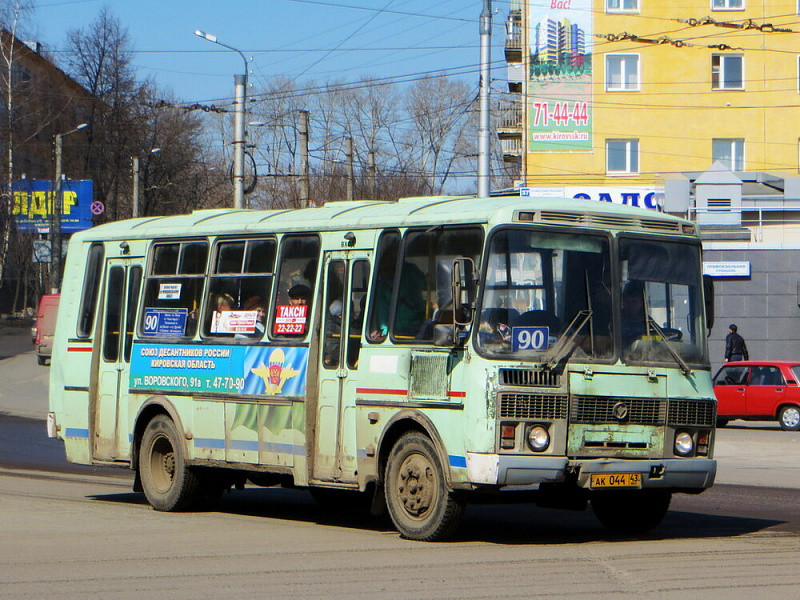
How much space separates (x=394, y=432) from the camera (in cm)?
1073

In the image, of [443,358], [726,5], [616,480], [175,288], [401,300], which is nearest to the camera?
[616,480]

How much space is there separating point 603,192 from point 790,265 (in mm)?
12814

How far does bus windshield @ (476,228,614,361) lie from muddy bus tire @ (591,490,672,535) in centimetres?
160

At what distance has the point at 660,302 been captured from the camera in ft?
35.4

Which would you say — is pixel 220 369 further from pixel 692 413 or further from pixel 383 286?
pixel 692 413

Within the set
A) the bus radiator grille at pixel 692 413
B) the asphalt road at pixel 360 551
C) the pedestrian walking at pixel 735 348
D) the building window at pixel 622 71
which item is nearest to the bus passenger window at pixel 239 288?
the asphalt road at pixel 360 551

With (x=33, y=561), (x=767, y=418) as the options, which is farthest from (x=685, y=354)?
(x=767, y=418)

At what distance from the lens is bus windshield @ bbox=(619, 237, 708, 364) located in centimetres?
1056

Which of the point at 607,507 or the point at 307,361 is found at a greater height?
the point at 307,361

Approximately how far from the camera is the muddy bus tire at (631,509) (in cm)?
1128

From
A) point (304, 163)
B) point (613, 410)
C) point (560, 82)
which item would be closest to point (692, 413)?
point (613, 410)

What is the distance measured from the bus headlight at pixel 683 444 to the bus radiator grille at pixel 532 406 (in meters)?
1.06

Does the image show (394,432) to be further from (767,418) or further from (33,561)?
(767,418)

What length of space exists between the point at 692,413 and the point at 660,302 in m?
0.90
